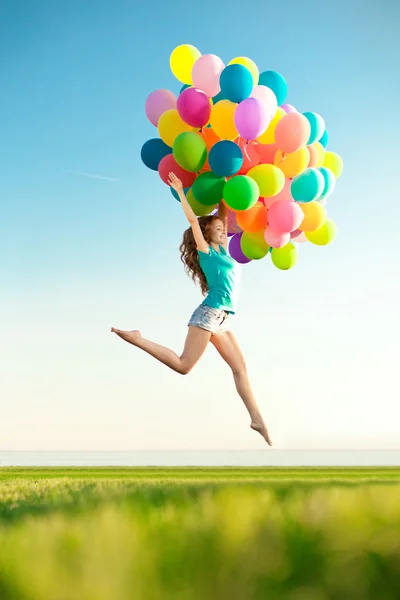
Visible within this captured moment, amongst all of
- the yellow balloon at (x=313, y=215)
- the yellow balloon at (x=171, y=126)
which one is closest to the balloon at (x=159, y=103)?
the yellow balloon at (x=171, y=126)

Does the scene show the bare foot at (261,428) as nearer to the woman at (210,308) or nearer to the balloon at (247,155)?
the woman at (210,308)

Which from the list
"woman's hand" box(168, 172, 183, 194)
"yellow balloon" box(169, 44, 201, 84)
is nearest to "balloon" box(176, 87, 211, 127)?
"woman's hand" box(168, 172, 183, 194)

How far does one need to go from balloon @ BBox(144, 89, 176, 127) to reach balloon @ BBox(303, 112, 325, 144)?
1507 mm

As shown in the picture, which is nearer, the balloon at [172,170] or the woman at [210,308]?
the woman at [210,308]

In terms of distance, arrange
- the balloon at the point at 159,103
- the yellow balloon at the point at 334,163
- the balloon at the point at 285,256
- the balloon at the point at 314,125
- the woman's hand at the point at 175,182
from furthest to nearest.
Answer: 1. the yellow balloon at the point at 334,163
2. the balloon at the point at 285,256
3. the balloon at the point at 159,103
4. the balloon at the point at 314,125
5. the woman's hand at the point at 175,182

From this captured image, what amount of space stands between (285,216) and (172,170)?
128 cm

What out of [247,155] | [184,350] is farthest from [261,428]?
[247,155]

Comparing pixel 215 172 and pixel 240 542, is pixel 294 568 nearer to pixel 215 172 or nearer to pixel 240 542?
pixel 240 542

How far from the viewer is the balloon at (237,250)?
273 inches

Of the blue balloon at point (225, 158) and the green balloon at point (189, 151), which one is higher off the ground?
the green balloon at point (189, 151)

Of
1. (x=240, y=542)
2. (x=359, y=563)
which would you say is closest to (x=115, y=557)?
(x=240, y=542)

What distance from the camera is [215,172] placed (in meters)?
5.74

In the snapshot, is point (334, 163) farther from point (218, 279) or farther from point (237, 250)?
point (218, 279)

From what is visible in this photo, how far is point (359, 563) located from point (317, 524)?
1.03ft
